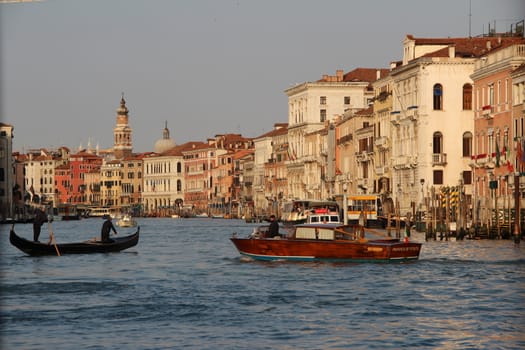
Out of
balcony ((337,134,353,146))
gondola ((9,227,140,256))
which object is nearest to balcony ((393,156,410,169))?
balcony ((337,134,353,146))

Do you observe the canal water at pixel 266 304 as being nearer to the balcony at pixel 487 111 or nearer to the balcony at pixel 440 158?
the balcony at pixel 487 111

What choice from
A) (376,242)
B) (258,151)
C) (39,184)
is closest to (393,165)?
(376,242)

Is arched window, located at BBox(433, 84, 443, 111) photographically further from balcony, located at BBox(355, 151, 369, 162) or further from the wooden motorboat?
the wooden motorboat

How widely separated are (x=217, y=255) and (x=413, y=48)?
33176mm

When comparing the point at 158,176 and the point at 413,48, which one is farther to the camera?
the point at 158,176

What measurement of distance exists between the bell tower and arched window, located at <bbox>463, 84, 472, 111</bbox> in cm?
12563

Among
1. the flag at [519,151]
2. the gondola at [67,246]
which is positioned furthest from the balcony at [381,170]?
the gondola at [67,246]

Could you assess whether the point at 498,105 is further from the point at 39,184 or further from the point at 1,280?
the point at 39,184

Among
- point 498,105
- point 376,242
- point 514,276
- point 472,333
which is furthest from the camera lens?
point 498,105

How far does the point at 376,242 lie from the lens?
3203cm

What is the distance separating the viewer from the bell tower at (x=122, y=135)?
187250 mm

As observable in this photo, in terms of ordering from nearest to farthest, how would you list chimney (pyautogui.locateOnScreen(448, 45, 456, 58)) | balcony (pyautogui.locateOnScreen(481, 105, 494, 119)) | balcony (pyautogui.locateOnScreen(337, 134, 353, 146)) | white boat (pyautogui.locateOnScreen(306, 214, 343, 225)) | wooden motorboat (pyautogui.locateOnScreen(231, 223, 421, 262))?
wooden motorboat (pyautogui.locateOnScreen(231, 223, 421, 262)) → balcony (pyautogui.locateOnScreen(481, 105, 494, 119)) → white boat (pyautogui.locateOnScreen(306, 214, 343, 225)) → chimney (pyautogui.locateOnScreen(448, 45, 456, 58)) → balcony (pyautogui.locateOnScreen(337, 134, 353, 146))

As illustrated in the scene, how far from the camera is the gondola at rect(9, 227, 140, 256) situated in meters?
37.7

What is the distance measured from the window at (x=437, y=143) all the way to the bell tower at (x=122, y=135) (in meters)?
125
